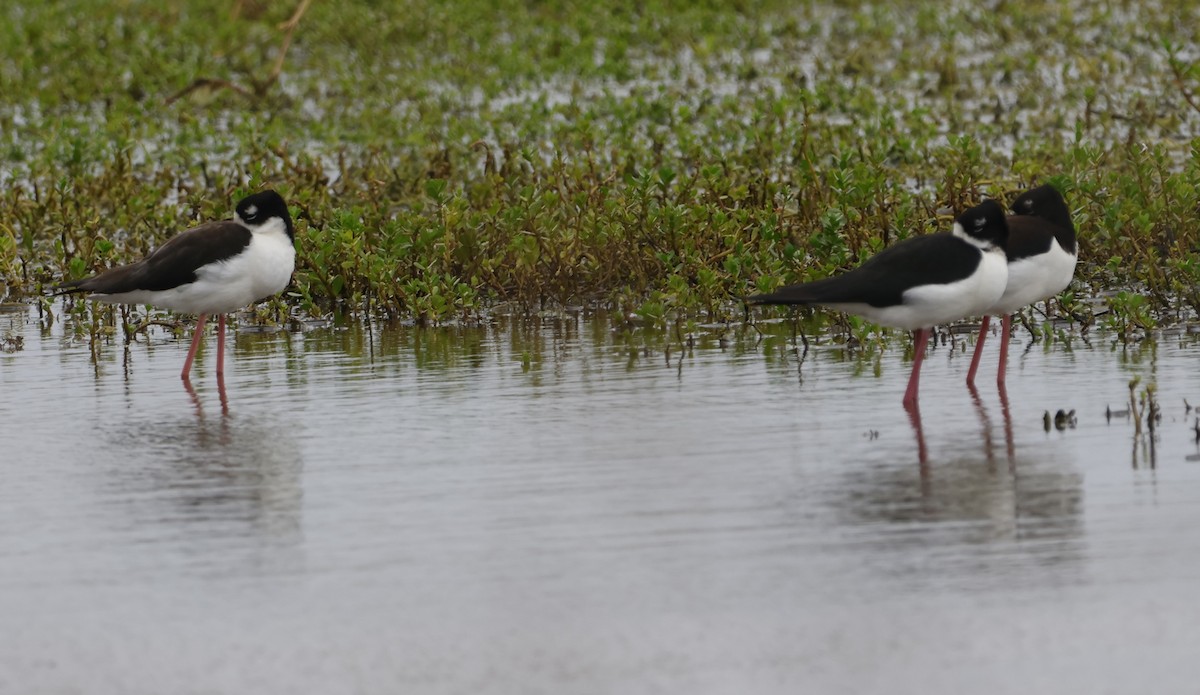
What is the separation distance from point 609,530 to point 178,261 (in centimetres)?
461

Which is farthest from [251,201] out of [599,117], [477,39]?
[477,39]

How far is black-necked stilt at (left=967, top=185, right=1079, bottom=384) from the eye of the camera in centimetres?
930

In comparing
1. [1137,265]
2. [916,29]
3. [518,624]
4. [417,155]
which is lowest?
[518,624]

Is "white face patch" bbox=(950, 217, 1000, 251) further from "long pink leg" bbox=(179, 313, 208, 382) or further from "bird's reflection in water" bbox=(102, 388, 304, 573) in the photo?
"long pink leg" bbox=(179, 313, 208, 382)

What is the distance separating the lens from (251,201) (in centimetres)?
1073

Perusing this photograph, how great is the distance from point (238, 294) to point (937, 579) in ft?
18.3

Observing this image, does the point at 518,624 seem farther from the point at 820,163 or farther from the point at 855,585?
the point at 820,163

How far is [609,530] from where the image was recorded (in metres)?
6.53

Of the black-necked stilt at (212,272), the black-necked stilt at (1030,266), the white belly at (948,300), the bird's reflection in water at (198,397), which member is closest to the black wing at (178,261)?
the black-necked stilt at (212,272)

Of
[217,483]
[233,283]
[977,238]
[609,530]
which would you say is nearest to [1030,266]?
[977,238]

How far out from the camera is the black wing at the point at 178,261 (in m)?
10.5

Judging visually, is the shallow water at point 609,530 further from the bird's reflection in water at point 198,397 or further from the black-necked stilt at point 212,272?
the black-necked stilt at point 212,272

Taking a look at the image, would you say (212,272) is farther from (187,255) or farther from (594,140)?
(594,140)

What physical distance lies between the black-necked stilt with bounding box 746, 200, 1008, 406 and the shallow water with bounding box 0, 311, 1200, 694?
1.22 ft
